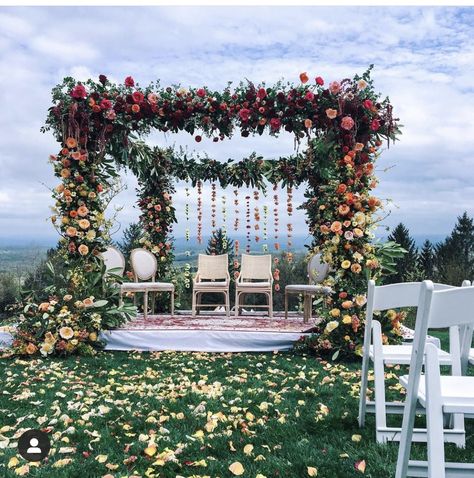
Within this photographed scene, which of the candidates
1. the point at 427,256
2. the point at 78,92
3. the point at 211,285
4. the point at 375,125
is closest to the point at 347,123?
the point at 375,125

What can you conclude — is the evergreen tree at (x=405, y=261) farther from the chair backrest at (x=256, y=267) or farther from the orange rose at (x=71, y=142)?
the orange rose at (x=71, y=142)

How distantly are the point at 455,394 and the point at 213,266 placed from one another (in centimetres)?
698

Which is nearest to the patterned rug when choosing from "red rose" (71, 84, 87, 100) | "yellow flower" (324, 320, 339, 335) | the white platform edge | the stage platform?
the stage platform

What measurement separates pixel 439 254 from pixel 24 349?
17.5 metres

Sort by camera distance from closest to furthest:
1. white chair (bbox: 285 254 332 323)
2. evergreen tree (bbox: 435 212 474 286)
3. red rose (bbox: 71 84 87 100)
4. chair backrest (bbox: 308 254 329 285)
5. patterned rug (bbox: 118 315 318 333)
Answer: red rose (bbox: 71 84 87 100) → patterned rug (bbox: 118 315 318 333) → white chair (bbox: 285 254 332 323) → chair backrest (bbox: 308 254 329 285) → evergreen tree (bbox: 435 212 474 286)

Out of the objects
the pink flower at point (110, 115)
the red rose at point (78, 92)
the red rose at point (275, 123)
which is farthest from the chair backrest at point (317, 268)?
the red rose at point (78, 92)

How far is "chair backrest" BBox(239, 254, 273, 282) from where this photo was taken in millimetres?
8812

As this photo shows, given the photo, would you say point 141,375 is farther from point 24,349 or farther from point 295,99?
A: point 295,99

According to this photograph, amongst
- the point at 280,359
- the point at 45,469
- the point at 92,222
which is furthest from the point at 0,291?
the point at 45,469

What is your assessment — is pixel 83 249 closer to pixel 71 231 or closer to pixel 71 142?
pixel 71 231

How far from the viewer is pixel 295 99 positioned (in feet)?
21.0

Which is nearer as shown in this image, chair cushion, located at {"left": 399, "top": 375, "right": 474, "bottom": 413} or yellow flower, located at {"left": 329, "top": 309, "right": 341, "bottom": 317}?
chair cushion, located at {"left": 399, "top": 375, "right": 474, "bottom": 413}

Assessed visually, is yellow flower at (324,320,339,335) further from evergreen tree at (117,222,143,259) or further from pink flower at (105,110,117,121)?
evergreen tree at (117,222,143,259)

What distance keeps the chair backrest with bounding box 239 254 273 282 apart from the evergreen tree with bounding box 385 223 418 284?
5.63m
